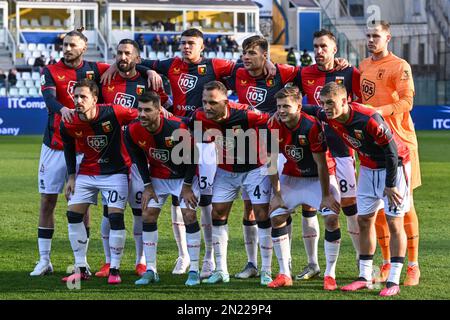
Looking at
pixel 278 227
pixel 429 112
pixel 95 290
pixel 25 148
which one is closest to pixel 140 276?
pixel 95 290

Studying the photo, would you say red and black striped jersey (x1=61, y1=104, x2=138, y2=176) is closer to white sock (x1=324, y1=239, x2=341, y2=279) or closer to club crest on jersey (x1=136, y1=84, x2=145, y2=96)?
club crest on jersey (x1=136, y1=84, x2=145, y2=96)

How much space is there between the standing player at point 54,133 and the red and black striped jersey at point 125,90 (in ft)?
0.59

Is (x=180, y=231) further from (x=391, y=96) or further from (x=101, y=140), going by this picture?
(x=391, y=96)

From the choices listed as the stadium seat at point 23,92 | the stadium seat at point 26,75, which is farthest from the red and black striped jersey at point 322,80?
the stadium seat at point 26,75

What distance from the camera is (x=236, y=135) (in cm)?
791

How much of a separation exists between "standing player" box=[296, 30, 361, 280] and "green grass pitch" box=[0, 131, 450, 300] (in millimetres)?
361

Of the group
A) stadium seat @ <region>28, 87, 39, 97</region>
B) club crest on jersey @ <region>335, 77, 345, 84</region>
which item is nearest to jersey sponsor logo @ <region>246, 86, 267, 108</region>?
club crest on jersey @ <region>335, 77, 345, 84</region>

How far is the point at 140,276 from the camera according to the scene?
827 centimetres

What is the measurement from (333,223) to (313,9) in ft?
140

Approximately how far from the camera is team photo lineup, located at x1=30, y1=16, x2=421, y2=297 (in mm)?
7609

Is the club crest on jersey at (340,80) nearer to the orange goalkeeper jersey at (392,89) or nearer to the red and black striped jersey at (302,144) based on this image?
the orange goalkeeper jersey at (392,89)
